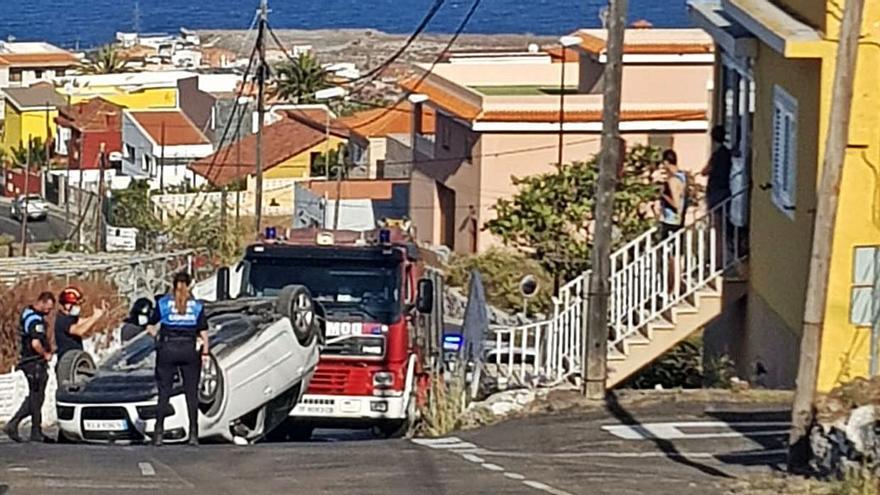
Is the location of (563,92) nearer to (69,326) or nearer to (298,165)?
(69,326)

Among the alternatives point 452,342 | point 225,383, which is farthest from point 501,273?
point 225,383

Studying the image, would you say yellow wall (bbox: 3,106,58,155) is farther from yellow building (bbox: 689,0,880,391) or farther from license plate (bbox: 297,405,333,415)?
license plate (bbox: 297,405,333,415)

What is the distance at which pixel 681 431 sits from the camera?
1745 centimetres

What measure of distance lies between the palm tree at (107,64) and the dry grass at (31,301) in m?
83.7

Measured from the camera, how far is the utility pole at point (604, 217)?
63.8 ft

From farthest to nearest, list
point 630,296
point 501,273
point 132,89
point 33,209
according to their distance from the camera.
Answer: point 132,89
point 33,209
point 501,273
point 630,296

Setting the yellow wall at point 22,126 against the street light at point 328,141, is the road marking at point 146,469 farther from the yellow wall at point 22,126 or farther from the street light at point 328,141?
the yellow wall at point 22,126

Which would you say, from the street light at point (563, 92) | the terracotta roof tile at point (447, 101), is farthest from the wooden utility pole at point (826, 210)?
the terracotta roof tile at point (447, 101)

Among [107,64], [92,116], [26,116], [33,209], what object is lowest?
[33,209]

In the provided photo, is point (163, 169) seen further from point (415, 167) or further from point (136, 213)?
point (415, 167)

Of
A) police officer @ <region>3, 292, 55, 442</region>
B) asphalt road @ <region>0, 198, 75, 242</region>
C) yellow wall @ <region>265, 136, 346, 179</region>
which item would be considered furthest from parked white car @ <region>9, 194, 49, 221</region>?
police officer @ <region>3, 292, 55, 442</region>

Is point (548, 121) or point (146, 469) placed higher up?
point (548, 121)

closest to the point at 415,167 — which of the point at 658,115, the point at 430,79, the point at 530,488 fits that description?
the point at 430,79

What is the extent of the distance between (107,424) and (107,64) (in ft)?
349
